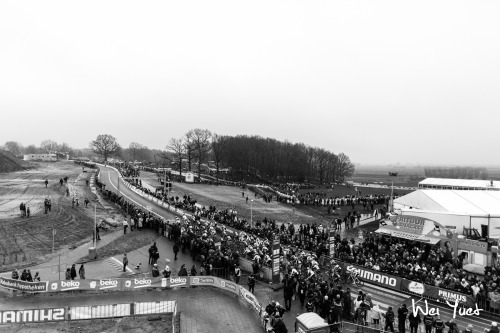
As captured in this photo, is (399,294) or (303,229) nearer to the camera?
(399,294)

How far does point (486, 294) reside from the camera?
59.6 feet

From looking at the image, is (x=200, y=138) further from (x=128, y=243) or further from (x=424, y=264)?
(x=424, y=264)

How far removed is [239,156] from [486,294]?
102 m

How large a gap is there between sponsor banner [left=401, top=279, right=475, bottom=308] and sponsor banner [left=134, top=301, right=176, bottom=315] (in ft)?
42.0

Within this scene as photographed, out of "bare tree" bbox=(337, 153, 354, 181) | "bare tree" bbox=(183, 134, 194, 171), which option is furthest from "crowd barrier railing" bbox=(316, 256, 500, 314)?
"bare tree" bbox=(337, 153, 354, 181)

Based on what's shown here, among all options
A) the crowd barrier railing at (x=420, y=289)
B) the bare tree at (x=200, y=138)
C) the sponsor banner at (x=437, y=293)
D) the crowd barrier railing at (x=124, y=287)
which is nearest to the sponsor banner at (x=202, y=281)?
the crowd barrier railing at (x=124, y=287)

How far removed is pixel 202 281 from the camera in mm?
20531

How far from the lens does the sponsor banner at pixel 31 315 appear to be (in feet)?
49.9

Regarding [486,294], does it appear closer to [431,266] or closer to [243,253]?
[431,266]

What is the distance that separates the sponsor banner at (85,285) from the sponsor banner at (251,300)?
656 centimetres

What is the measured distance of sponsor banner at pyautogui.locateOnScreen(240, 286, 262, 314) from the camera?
1675 cm

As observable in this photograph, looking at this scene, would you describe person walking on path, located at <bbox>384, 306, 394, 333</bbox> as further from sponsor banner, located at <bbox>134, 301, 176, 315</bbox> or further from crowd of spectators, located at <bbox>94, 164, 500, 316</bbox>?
sponsor banner, located at <bbox>134, 301, 176, 315</bbox>

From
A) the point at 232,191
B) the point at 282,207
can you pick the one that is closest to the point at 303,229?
the point at 282,207

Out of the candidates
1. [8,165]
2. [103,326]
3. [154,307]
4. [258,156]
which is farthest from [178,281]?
[258,156]
